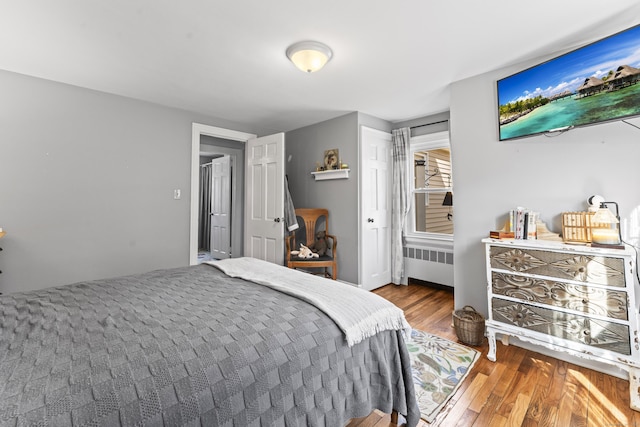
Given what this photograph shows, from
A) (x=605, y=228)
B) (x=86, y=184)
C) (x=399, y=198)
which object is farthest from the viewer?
(x=399, y=198)

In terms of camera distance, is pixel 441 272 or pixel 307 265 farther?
pixel 441 272

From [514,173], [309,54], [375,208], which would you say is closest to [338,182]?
[375,208]

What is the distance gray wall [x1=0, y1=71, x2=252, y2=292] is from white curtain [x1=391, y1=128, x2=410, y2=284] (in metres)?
2.87

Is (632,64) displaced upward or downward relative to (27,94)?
downward

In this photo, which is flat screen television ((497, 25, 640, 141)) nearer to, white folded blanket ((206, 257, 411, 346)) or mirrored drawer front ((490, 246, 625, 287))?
mirrored drawer front ((490, 246, 625, 287))

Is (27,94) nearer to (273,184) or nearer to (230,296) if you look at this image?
(273,184)

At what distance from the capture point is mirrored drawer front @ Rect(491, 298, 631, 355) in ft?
5.53

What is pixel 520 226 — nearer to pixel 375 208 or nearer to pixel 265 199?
pixel 375 208

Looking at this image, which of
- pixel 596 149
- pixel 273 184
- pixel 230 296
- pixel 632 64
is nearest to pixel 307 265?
pixel 273 184

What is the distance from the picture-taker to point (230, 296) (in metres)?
1.46

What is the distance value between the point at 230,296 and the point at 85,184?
8.36 ft

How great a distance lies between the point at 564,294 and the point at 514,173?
3.37ft

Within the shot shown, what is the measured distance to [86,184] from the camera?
9.40 ft

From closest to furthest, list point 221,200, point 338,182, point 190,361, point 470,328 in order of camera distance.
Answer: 1. point 190,361
2. point 470,328
3. point 338,182
4. point 221,200
